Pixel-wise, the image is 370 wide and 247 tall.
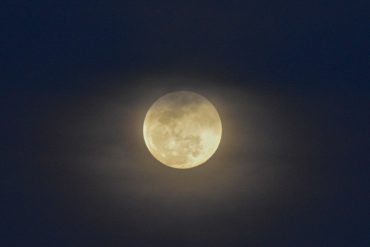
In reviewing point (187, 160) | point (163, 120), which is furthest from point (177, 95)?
point (187, 160)

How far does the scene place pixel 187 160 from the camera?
14.0 meters

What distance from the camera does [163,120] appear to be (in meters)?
14.1

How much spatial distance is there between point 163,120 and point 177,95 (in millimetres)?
974

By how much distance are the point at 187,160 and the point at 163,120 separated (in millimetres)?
1291

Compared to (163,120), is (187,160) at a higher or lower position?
lower

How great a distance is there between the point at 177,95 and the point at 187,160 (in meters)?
1.96

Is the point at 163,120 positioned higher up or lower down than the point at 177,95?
lower down

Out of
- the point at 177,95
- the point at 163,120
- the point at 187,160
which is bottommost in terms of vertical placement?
the point at 187,160

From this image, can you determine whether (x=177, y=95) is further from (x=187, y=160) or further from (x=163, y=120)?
(x=187, y=160)
